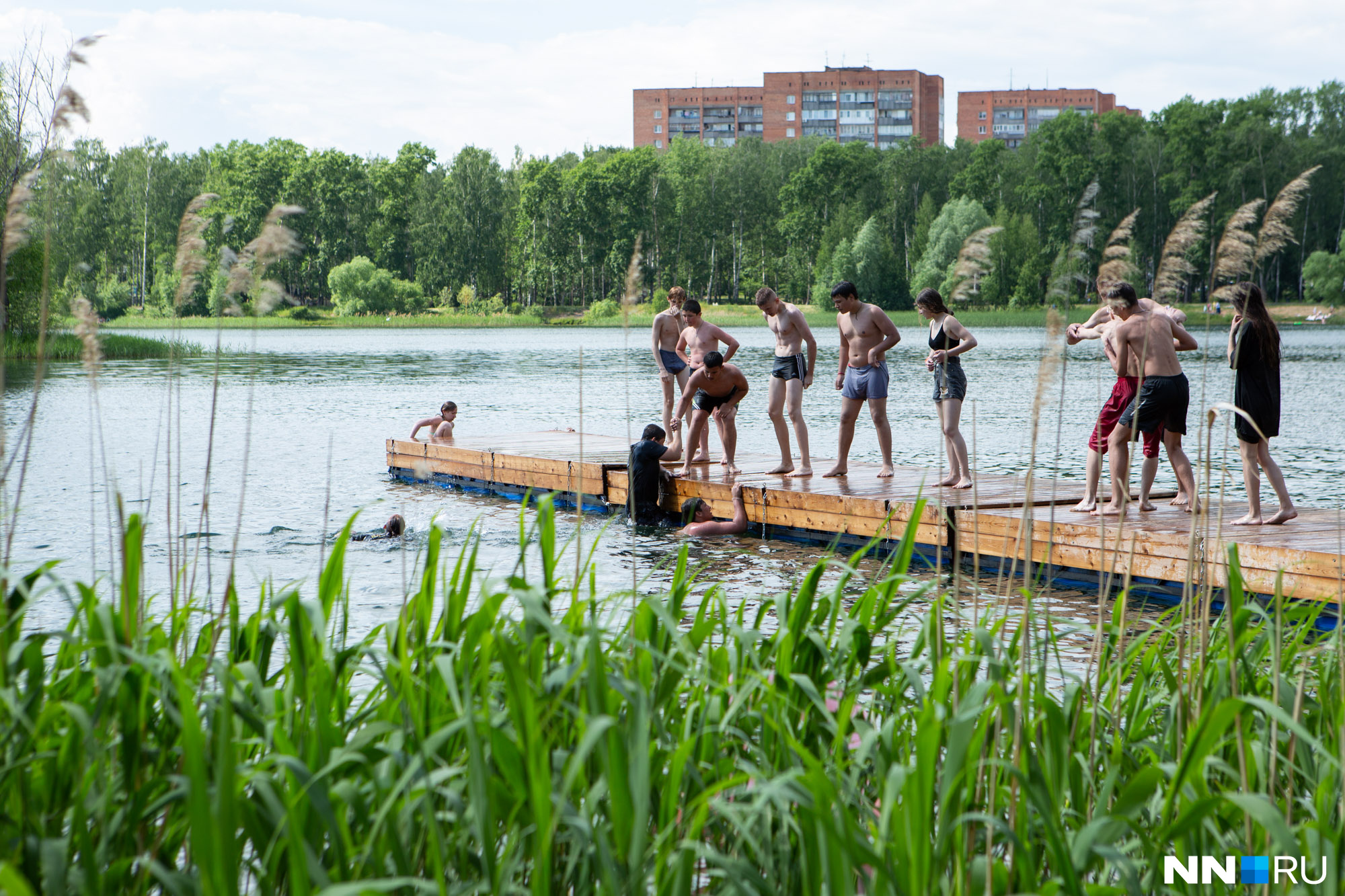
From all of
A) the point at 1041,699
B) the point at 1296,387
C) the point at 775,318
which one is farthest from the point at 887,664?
the point at 1296,387

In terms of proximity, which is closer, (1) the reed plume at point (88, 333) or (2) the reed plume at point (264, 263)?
(2) the reed plume at point (264, 263)

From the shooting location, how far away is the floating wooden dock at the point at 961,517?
6.77 m

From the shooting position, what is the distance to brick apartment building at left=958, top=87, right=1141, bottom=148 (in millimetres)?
146250

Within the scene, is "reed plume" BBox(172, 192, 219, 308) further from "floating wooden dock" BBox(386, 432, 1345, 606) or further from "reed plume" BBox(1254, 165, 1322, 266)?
"reed plume" BBox(1254, 165, 1322, 266)

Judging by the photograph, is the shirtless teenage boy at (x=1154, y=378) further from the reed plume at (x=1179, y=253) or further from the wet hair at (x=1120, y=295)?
the reed plume at (x=1179, y=253)

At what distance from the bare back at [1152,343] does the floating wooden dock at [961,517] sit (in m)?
0.98

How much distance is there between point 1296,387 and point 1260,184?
43.3 m

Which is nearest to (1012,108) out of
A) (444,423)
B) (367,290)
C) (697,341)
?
(367,290)

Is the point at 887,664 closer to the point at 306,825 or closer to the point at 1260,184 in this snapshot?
the point at 306,825

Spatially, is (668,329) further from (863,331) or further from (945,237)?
(945,237)

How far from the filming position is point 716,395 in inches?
415

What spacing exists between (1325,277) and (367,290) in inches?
2233

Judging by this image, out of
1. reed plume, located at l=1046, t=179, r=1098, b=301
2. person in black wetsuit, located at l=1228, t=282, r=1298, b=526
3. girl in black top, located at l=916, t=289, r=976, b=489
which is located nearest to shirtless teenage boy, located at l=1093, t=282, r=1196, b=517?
person in black wetsuit, located at l=1228, t=282, r=1298, b=526

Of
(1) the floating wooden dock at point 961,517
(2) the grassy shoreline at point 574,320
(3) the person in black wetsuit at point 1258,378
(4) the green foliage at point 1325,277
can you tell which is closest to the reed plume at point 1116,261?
(1) the floating wooden dock at point 961,517
